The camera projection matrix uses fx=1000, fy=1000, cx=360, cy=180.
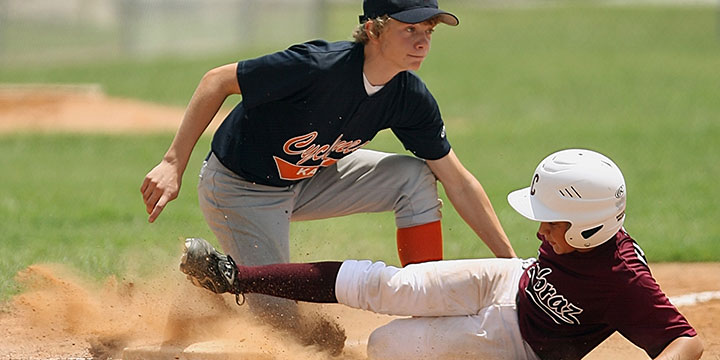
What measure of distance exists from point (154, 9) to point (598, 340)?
20772mm

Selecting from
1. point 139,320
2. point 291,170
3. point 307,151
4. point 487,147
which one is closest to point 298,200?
point 291,170

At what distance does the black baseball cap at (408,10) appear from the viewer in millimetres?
3881

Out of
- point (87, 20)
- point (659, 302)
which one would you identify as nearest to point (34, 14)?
point (87, 20)

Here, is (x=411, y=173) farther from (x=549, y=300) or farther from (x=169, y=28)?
(x=169, y=28)

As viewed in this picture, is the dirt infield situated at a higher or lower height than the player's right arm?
lower

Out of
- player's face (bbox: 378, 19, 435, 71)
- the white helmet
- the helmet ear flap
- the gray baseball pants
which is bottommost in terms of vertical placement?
the gray baseball pants

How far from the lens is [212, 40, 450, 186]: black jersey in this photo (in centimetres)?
397

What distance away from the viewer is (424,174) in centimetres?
445

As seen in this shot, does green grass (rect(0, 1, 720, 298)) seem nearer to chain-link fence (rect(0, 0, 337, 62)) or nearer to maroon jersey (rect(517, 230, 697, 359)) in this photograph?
chain-link fence (rect(0, 0, 337, 62))

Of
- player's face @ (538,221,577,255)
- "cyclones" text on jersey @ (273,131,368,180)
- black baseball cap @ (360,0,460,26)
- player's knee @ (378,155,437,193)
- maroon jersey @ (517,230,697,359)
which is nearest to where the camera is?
maroon jersey @ (517,230,697,359)

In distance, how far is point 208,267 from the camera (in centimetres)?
367

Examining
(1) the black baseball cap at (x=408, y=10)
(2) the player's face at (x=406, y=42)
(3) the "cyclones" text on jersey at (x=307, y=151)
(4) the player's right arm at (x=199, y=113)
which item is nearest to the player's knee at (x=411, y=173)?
(3) the "cyclones" text on jersey at (x=307, y=151)

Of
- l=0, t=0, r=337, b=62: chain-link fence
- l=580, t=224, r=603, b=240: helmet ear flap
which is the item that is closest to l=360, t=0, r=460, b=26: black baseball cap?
l=580, t=224, r=603, b=240: helmet ear flap

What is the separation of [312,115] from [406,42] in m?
0.48
